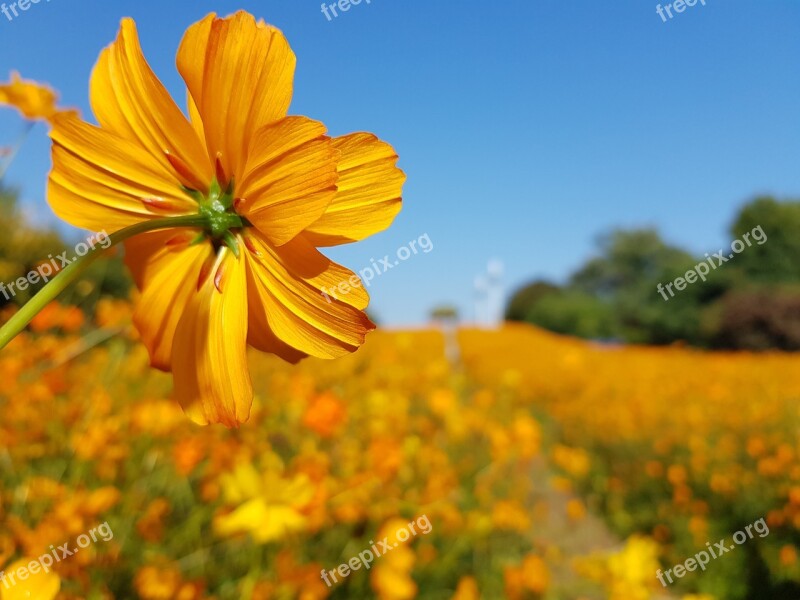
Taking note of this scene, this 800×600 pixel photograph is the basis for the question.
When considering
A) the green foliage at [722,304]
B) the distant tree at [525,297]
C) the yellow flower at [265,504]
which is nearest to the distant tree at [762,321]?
the green foliage at [722,304]

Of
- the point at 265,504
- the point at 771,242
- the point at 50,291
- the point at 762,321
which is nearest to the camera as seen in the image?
the point at 50,291

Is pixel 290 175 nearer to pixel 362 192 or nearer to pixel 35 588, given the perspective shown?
pixel 362 192

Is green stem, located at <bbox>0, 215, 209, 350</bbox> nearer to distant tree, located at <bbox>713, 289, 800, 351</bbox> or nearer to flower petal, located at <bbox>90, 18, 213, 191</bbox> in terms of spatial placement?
flower petal, located at <bbox>90, 18, 213, 191</bbox>

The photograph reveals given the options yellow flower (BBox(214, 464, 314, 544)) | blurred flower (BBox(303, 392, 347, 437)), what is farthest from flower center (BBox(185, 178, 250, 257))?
blurred flower (BBox(303, 392, 347, 437))

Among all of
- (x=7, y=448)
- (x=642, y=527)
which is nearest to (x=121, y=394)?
(x=7, y=448)

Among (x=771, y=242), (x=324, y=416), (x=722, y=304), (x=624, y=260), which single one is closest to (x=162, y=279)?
(x=324, y=416)

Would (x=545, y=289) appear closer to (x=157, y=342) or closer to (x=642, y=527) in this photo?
(x=642, y=527)
